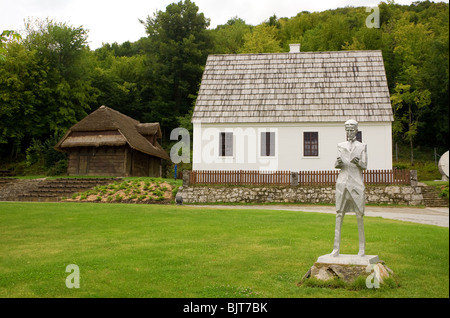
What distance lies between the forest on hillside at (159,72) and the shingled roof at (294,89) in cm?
1518

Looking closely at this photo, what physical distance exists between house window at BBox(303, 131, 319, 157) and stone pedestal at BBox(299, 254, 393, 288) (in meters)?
22.9

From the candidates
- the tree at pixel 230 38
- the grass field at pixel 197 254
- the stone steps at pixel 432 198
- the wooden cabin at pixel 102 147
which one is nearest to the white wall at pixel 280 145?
the stone steps at pixel 432 198

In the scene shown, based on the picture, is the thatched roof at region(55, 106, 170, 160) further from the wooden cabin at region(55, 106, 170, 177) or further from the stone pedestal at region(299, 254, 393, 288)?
the stone pedestal at region(299, 254, 393, 288)

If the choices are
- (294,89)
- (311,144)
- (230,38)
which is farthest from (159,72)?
(311,144)

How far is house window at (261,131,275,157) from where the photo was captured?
31.0m

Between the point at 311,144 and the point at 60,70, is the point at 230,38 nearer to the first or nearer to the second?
the point at 60,70

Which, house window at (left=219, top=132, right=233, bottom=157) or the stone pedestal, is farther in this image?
house window at (left=219, top=132, right=233, bottom=157)

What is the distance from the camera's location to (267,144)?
31.1 meters

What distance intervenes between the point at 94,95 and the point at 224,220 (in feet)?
150

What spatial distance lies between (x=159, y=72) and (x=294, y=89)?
28.6 meters

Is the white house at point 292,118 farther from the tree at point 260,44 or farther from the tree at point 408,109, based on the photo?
the tree at point 260,44

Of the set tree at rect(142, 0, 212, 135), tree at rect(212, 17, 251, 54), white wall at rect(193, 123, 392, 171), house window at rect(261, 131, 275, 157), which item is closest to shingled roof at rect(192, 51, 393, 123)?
white wall at rect(193, 123, 392, 171)

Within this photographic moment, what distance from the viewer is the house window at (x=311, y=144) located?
30.8 meters
